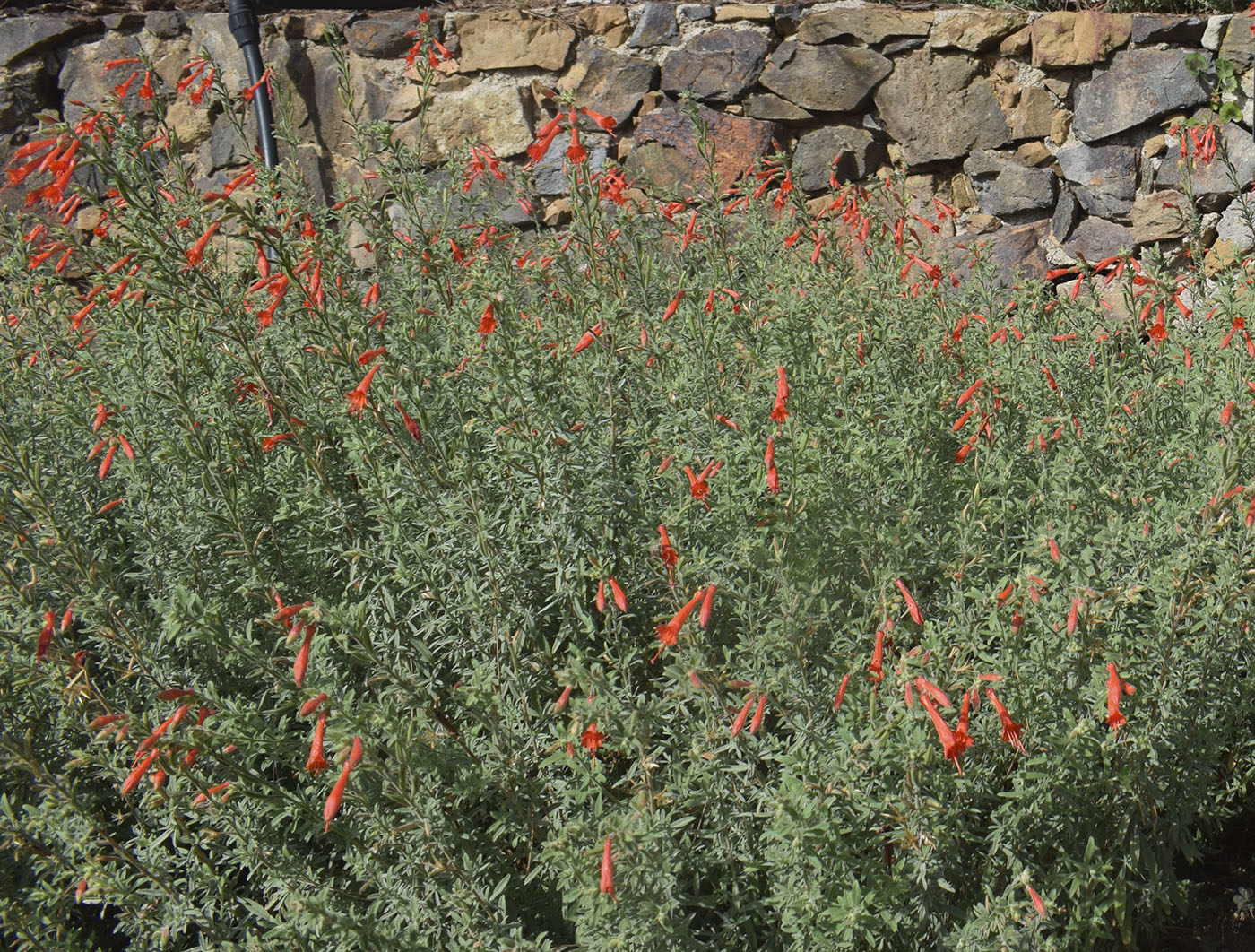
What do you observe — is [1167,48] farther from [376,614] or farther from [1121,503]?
[376,614]

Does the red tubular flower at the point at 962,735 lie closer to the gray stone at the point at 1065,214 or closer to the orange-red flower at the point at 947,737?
the orange-red flower at the point at 947,737

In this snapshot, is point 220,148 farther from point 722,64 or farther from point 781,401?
point 781,401

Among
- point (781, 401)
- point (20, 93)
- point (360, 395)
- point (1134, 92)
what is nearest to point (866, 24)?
point (1134, 92)

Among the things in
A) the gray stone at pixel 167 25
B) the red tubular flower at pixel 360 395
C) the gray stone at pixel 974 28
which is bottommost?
the red tubular flower at pixel 360 395

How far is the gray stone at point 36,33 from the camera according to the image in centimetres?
795

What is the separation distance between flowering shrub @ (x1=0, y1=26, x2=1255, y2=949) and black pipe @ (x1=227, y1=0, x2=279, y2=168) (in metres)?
3.52

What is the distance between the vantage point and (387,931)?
208 cm

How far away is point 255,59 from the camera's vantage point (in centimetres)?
735

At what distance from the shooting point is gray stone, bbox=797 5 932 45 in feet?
20.4

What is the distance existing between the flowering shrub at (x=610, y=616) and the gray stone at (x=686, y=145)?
119 inches

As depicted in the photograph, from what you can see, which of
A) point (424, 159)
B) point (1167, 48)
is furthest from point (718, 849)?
point (424, 159)

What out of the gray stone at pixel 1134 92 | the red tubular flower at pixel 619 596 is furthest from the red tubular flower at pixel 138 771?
the gray stone at pixel 1134 92

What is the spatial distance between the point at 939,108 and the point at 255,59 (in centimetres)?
481

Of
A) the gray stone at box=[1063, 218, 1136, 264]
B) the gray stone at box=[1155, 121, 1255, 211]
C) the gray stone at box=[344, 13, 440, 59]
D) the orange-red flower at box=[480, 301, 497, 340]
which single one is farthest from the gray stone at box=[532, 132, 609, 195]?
the orange-red flower at box=[480, 301, 497, 340]
